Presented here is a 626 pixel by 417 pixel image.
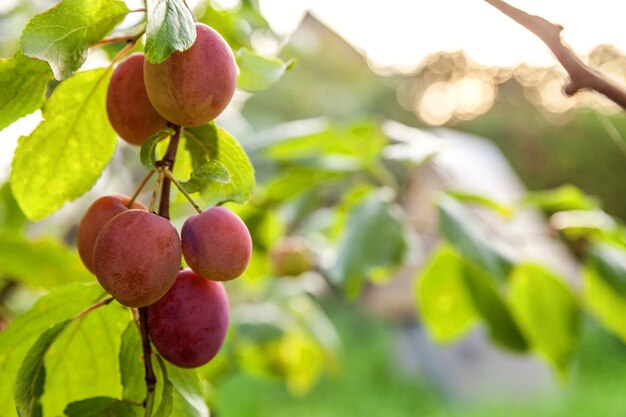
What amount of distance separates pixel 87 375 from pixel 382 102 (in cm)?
704

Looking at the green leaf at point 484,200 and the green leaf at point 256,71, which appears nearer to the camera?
the green leaf at point 256,71

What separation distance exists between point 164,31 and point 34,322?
0.20m

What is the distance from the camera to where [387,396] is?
2.96 metres

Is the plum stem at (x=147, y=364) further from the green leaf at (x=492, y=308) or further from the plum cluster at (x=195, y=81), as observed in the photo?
the green leaf at (x=492, y=308)

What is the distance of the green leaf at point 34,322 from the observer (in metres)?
0.37

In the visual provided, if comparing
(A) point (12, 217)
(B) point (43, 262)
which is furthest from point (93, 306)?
(A) point (12, 217)

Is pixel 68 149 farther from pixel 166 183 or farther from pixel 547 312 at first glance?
pixel 547 312

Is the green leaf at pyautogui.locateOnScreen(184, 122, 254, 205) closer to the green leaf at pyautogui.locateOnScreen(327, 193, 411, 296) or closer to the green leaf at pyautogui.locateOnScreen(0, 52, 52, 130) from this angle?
the green leaf at pyautogui.locateOnScreen(0, 52, 52, 130)

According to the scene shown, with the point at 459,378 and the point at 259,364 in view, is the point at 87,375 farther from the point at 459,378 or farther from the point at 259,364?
the point at 459,378

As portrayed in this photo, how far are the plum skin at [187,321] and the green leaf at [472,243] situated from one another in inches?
15.1

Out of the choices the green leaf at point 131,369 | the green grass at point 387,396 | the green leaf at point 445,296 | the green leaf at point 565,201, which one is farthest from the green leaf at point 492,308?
the green grass at point 387,396

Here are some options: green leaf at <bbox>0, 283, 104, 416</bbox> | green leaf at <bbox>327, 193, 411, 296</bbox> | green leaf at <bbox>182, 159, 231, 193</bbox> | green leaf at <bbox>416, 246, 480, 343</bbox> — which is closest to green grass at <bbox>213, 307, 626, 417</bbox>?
green leaf at <bbox>416, 246, 480, 343</bbox>

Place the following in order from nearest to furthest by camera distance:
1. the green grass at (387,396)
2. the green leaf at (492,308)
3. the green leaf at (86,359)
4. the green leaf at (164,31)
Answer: the green leaf at (164,31) → the green leaf at (86,359) → the green leaf at (492,308) → the green grass at (387,396)

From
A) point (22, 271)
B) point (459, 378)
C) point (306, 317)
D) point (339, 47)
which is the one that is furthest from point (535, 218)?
point (339, 47)
